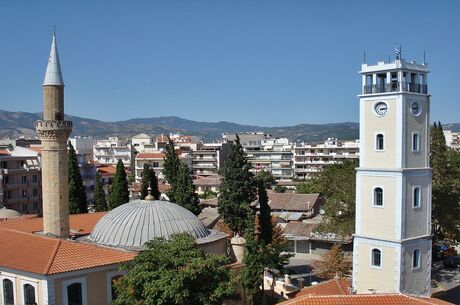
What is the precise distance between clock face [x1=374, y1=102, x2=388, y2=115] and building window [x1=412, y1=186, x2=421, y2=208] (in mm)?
3922

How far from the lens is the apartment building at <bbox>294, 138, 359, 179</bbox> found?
10544cm

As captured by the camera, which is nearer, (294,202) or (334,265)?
(334,265)

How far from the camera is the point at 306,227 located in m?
52.2

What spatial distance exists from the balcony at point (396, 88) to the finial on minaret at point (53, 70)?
16245mm

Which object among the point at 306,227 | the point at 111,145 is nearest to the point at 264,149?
the point at 111,145

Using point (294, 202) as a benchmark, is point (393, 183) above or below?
above

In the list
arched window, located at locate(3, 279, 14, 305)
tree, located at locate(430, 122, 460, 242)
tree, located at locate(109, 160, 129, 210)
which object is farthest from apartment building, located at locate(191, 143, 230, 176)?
arched window, located at locate(3, 279, 14, 305)

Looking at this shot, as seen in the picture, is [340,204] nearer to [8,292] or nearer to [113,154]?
[8,292]

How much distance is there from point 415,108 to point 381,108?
1607 millimetres

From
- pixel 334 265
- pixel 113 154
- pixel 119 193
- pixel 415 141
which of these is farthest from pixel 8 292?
pixel 113 154

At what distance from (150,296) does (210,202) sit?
52.3 m

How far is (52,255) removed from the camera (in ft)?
82.6

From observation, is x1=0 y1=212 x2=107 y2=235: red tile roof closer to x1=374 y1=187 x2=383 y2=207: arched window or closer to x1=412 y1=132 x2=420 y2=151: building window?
x1=374 y1=187 x2=383 y2=207: arched window

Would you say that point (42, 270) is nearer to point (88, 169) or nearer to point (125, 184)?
point (125, 184)
